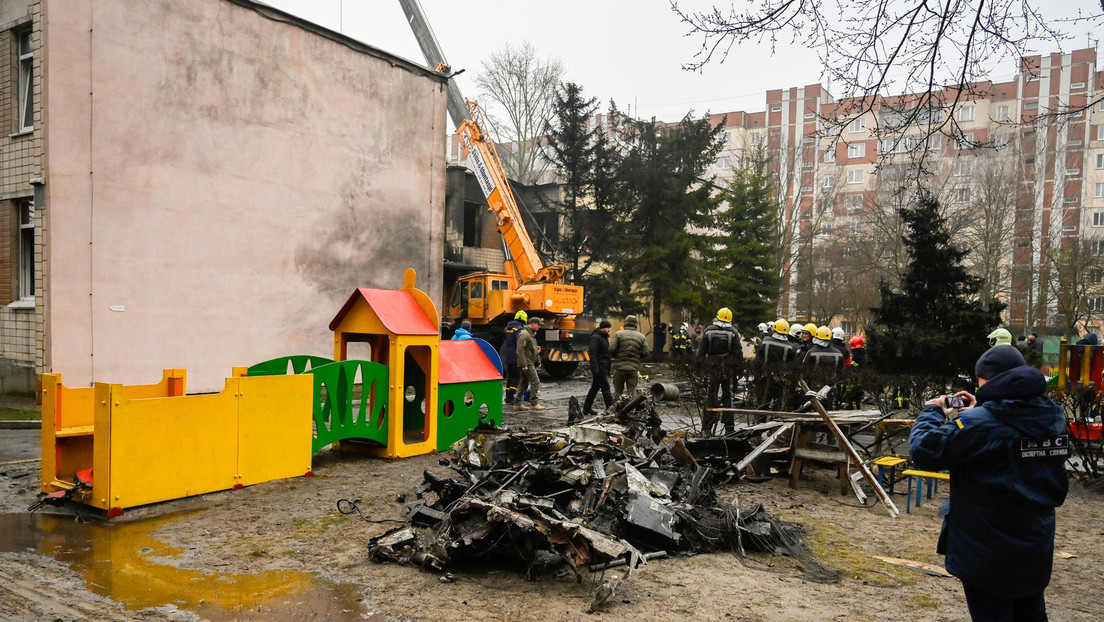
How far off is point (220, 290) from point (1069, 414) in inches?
557

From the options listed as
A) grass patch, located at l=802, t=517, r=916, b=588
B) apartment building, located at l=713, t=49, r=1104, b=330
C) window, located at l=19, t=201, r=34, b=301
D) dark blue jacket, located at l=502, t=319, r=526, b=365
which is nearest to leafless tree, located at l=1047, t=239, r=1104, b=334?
apartment building, located at l=713, t=49, r=1104, b=330

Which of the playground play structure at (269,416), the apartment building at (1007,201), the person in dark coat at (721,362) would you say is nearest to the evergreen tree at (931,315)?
the person in dark coat at (721,362)

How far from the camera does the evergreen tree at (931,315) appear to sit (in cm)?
1233

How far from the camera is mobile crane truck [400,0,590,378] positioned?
20453 mm

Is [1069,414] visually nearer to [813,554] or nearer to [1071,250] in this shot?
[813,554]

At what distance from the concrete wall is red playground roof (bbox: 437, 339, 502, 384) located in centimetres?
691

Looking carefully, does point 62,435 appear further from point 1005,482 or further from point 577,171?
point 577,171

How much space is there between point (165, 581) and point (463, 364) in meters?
5.56

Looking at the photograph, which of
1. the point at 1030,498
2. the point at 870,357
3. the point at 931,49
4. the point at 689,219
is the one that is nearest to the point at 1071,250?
the point at 689,219

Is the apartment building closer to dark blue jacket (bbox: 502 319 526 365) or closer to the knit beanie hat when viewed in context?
dark blue jacket (bbox: 502 319 526 365)

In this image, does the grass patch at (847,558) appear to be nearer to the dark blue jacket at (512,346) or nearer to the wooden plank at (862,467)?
the wooden plank at (862,467)

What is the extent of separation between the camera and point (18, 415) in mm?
11461

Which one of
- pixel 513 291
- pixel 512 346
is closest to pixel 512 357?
pixel 512 346

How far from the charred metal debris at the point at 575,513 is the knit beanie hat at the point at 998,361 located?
90.2 inches
